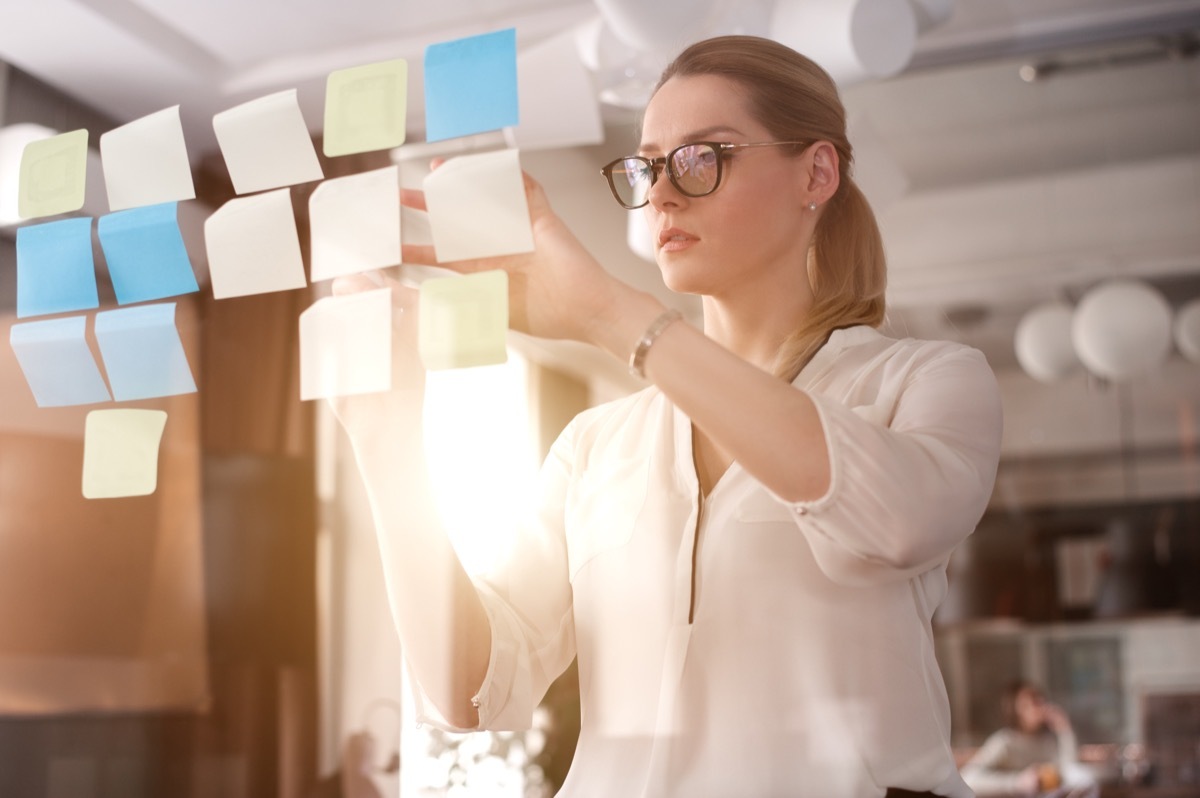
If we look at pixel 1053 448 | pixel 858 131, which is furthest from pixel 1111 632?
pixel 858 131

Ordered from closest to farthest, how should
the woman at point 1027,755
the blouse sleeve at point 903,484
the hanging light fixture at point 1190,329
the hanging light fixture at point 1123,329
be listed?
the blouse sleeve at point 903,484 → the hanging light fixture at point 1123,329 → the hanging light fixture at point 1190,329 → the woman at point 1027,755

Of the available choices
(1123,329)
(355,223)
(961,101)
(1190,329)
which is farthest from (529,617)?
(1190,329)

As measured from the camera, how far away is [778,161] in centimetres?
70

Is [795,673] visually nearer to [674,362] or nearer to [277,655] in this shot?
[674,362]

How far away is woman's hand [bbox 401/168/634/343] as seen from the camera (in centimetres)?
69

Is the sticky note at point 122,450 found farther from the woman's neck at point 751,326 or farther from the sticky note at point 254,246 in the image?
the woman's neck at point 751,326

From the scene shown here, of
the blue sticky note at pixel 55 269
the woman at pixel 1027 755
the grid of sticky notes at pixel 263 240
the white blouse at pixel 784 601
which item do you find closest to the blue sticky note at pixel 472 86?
the grid of sticky notes at pixel 263 240

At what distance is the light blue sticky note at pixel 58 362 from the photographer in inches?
35.4

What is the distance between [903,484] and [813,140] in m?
0.23

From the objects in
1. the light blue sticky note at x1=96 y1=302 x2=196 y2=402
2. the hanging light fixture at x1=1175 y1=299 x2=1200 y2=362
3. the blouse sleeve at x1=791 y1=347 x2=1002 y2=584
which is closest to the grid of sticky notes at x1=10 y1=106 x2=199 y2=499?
the light blue sticky note at x1=96 y1=302 x2=196 y2=402

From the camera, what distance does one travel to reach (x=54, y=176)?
93cm

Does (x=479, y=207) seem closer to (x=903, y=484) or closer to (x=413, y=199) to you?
(x=413, y=199)

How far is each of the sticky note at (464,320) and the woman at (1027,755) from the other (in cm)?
444

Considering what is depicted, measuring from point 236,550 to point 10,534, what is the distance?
0.24 m
